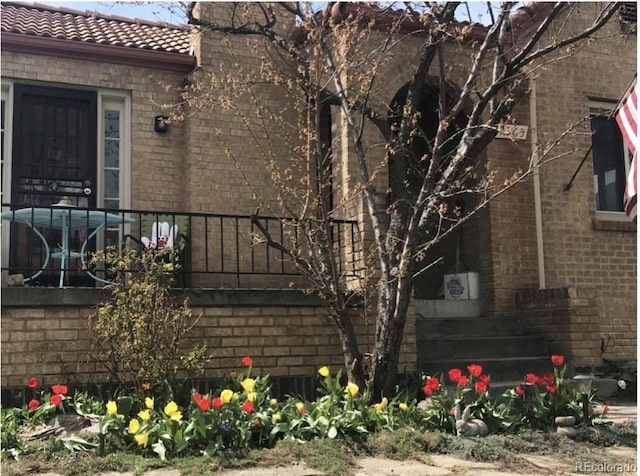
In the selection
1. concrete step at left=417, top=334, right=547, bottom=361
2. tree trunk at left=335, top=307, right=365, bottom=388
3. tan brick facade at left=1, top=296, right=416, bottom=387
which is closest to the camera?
tan brick facade at left=1, top=296, right=416, bottom=387

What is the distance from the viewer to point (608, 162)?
33.1 ft

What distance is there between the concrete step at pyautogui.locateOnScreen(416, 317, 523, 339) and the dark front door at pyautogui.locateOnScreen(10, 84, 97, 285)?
433 cm

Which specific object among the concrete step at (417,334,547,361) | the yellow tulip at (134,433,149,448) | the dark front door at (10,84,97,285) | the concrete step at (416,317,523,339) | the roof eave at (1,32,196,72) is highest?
the roof eave at (1,32,196,72)

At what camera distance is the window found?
32.7 ft

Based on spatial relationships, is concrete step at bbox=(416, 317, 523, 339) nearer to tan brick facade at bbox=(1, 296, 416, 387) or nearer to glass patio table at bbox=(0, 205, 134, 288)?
tan brick facade at bbox=(1, 296, 416, 387)

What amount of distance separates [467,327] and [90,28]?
6.60m

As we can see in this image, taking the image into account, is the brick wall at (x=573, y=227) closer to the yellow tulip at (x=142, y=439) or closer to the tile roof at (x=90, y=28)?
the tile roof at (x=90, y=28)

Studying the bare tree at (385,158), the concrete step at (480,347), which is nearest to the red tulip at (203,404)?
the bare tree at (385,158)

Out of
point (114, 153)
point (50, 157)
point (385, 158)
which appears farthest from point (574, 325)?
point (50, 157)

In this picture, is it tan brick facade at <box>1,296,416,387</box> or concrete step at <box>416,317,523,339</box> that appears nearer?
tan brick facade at <box>1,296,416,387</box>

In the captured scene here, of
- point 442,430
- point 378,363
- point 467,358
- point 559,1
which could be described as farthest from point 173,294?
point 559,1

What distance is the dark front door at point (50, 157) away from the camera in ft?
26.9

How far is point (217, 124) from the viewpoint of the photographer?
8.78m

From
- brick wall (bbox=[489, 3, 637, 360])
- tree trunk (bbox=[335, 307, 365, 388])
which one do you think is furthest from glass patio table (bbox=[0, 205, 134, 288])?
brick wall (bbox=[489, 3, 637, 360])
